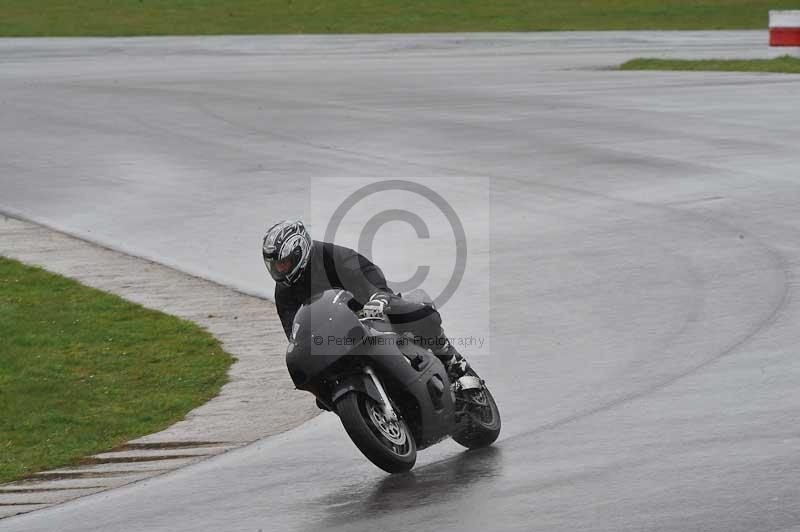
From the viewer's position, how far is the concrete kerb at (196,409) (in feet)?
29.3

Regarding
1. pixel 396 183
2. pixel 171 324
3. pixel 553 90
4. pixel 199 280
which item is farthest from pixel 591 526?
pixel 553 90

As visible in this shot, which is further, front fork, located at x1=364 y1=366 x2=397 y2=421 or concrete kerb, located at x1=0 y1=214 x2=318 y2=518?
concrete kerb, located at x1=0 y1=214 x2=318 y2=518

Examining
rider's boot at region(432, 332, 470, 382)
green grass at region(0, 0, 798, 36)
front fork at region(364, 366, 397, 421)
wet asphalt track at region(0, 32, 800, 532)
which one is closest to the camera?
wet asphalt track at region(0, 32, 800, 532)

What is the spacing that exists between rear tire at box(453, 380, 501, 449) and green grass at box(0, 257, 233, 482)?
2.61 m

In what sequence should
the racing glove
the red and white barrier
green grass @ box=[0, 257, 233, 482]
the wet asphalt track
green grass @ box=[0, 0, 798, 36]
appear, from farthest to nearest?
green grass @ box=[0, 0, 798, 36]
the red and white barrier
green grass @ box=[0, 257, 233, 482]
the racing glove
the wet asphalt track

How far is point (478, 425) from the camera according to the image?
28.6 feet

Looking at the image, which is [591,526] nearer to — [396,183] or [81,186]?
[396,183]

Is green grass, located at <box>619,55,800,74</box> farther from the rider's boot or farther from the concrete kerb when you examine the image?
the rider's boot

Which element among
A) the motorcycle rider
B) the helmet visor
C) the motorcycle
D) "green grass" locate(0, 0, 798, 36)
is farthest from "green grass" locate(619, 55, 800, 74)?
the helmet visor

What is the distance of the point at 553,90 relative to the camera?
91.4 feet

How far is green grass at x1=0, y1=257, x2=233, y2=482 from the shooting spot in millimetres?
10055

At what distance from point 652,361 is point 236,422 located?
319 centimetres

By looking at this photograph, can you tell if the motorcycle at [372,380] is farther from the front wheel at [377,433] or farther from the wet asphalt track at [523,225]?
the wet asphalt track at [523,225]

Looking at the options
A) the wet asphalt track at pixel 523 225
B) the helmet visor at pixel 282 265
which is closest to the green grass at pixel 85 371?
the wet asphalt track at pixel 523 225
